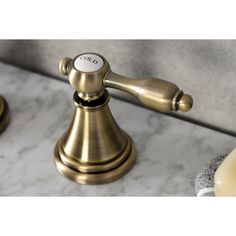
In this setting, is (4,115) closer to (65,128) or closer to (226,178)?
(65,128)

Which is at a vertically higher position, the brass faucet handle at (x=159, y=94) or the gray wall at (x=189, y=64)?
the brass faucet handle at (x=159, y=94)

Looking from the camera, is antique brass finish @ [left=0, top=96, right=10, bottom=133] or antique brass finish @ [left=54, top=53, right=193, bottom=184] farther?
antique brass finish @ [left=0, top=96, right=10, bottom=133]

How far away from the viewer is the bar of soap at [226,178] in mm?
444

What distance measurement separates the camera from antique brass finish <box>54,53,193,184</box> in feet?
1.54

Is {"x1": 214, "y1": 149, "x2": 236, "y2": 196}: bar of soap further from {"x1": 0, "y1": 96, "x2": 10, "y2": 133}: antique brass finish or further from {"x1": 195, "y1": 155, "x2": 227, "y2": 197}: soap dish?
{"x1": 0, "y1": 96, "x2": 10, "y2": 133}: antique brass finish

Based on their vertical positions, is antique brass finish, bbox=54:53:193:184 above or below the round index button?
below

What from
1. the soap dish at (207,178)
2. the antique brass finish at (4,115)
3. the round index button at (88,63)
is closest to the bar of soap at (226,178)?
the soap dish at (207,178)

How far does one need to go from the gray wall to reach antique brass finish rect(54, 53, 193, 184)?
83 mm

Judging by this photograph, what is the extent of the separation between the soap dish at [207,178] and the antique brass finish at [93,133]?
0.08m

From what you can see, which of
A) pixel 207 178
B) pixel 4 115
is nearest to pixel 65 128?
pixel 4 115

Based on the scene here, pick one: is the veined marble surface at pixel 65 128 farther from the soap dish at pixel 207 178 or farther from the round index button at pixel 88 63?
the round index button at pixel 88 63

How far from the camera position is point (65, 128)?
0.59 meters

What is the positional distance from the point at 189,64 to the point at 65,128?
0.16 metres

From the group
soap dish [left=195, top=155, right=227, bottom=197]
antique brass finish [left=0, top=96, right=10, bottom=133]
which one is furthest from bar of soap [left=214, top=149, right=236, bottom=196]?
antique brass finish [left=0, top=96, right=10, bottom=133]
